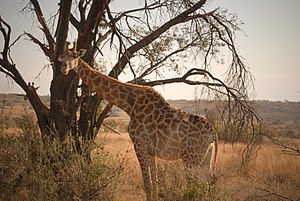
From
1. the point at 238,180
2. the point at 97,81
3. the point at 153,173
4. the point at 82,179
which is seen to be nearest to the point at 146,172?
the point at 153,173

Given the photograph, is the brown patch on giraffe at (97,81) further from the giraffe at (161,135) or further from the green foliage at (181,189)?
the green foliage at (181,189)

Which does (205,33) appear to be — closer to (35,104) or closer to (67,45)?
(67,45)

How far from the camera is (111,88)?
8258 mm

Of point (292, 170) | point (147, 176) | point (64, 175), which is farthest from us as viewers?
point (292, 170)

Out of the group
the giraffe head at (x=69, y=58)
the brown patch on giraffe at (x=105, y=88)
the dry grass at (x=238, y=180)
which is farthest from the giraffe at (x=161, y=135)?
the brown patch on giraffe at (x=105, y=88)

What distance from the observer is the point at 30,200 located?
6.69 meters

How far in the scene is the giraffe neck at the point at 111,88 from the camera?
8.17 m

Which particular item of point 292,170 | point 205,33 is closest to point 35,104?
point 205,33

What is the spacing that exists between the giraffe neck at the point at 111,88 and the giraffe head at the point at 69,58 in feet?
1.48

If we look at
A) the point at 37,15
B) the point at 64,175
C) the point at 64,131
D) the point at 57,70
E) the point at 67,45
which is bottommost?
the point at 64,175

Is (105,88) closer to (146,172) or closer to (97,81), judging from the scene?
(97,81)

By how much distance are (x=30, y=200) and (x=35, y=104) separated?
2.68m

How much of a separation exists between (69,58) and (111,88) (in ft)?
4.18

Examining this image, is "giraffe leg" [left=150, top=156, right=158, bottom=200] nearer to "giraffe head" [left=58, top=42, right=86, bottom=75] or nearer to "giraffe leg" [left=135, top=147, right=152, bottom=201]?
"giraffe leg" [left=135, top=147, right=152, bottom=201]
